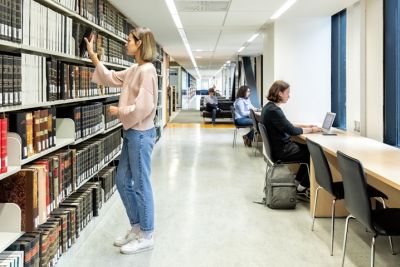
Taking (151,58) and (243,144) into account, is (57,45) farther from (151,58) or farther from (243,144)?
(243,144)

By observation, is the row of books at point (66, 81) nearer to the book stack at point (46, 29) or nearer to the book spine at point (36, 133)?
the book stack at point (46, 29)

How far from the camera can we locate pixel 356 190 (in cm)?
249

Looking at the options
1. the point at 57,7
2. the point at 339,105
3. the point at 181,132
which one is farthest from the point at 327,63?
the point at 181,132

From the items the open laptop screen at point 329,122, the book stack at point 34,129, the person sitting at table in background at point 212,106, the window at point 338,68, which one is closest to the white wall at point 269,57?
the window at point 338,68

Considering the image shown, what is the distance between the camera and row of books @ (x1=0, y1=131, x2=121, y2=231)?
91.4 inches

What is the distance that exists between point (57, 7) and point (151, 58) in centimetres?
72

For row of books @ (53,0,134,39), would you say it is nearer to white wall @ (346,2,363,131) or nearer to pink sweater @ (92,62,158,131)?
pink sweater @ (92,62,158,131)

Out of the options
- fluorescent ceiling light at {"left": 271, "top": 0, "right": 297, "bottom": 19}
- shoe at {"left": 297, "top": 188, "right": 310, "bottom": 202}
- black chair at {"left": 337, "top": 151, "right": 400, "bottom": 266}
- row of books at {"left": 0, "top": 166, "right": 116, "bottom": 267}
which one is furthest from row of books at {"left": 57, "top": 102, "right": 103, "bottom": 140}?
fluorescent ceiling light at {"left": 271, "top": 0, "right": 297, "bottom": 19}

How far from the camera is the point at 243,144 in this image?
30.8 feet

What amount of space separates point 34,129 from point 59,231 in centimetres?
80

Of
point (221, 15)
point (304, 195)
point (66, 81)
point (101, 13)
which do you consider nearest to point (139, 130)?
point (66, 81)

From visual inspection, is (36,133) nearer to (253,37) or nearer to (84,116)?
(84,116)

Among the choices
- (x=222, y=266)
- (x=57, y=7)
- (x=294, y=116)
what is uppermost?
(x=57, y=7)

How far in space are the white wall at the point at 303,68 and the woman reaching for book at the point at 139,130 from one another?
364 centimetres
